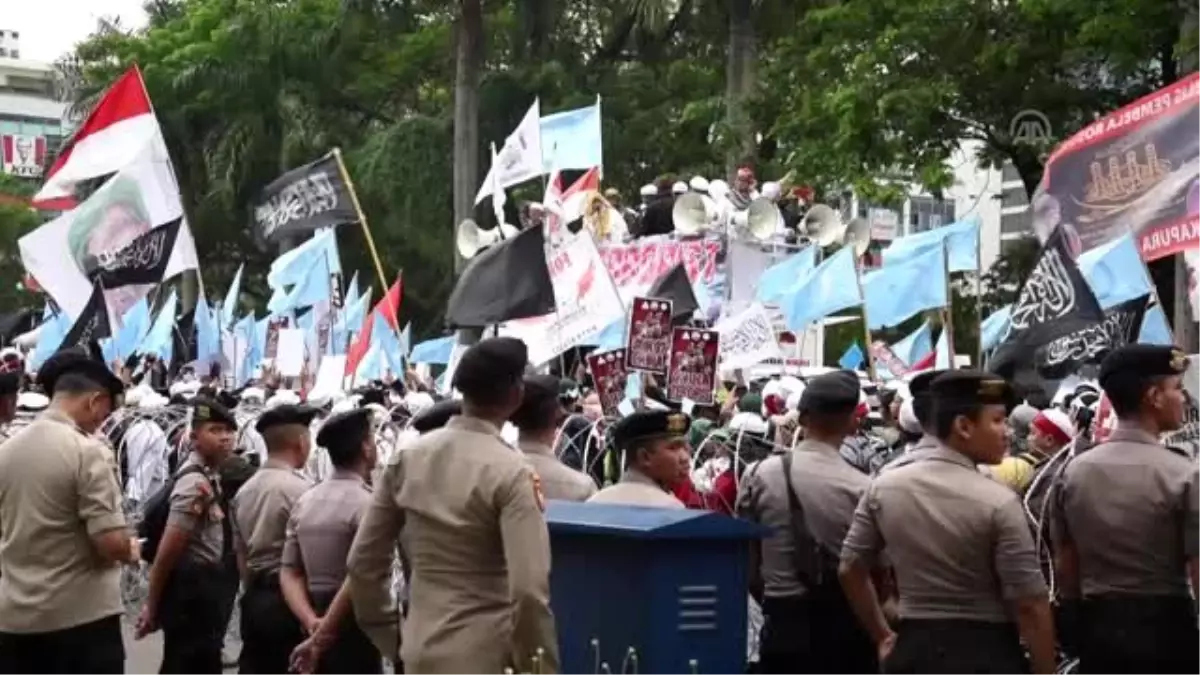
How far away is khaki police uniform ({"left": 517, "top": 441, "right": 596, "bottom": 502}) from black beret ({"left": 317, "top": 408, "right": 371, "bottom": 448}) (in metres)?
0.71

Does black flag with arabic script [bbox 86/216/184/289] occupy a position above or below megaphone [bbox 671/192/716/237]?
below

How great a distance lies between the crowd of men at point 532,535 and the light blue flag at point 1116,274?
1807mm

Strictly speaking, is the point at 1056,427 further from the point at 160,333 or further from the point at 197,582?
the point at 160,333

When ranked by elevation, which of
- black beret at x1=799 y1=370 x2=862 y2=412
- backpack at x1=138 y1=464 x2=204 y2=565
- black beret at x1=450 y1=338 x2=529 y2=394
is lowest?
backpack at x1=138 y1=464 x2=204 y2=565

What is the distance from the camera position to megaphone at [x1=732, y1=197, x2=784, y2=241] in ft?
76.0

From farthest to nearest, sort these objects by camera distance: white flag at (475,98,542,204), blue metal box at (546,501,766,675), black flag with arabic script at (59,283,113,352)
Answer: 1. white flag at (475,98,542,204)
2. black flag with arabic script at (59,283,113,352)
3. blue metal box at (546,501,766,675)

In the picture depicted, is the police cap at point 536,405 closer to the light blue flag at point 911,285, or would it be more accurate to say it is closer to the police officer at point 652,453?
the police officer at point 652,453

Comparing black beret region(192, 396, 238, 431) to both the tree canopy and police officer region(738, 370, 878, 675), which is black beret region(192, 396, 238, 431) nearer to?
police officer region(738, 370, 878, 675)

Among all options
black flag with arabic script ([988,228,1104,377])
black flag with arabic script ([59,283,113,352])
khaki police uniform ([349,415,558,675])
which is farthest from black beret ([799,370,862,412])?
black flag with arabic script ([59,283,113,352])

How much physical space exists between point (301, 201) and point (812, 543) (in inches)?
580

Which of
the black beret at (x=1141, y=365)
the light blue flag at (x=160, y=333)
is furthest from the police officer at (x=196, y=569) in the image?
Answer: the light blue flag at (x=160, y=333)

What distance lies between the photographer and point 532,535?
579 cm

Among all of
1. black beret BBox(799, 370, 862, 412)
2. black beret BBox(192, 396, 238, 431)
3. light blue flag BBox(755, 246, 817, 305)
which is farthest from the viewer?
light blue flag BBox(755, 246, 817, 305)

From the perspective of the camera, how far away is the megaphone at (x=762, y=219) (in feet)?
76.0
